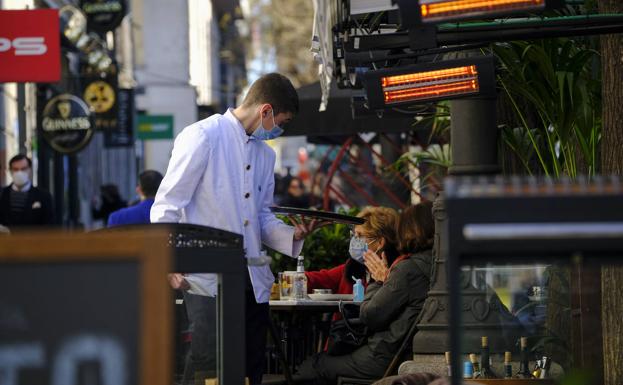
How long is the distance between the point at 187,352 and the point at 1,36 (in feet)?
37.2

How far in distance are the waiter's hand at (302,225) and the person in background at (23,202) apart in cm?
426

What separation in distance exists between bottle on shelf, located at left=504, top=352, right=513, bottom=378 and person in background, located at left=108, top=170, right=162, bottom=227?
19.8 feet

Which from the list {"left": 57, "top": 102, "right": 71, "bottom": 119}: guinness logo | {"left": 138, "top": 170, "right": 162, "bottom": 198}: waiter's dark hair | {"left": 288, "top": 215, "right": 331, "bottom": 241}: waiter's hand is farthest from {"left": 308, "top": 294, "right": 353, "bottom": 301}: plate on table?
{"left": 57, "top": 102, "right": 71, "bottom": 119}: guinness logo

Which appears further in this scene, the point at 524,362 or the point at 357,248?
the point at 357,248

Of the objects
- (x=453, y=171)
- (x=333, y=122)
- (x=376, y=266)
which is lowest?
(x=376, y=266)

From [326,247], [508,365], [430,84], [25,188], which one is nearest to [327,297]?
[326,247]

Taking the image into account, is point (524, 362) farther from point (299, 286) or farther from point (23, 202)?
point (23, 202)

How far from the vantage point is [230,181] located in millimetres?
6145

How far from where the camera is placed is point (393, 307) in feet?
25.3

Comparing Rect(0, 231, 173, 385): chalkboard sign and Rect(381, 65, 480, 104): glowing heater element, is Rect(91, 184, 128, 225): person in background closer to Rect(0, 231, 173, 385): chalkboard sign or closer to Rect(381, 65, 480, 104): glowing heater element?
Rect(381, 65, 480, 104): glowing heater element

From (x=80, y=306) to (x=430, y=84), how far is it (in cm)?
417

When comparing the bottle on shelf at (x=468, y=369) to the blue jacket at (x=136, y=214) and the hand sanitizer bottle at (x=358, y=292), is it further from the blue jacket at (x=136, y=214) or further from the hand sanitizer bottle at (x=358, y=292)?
the blue jacket at (x=136, y=214)

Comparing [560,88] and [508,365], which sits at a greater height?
[560,88]

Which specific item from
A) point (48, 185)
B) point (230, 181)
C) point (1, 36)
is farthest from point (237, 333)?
point (48, 185)
